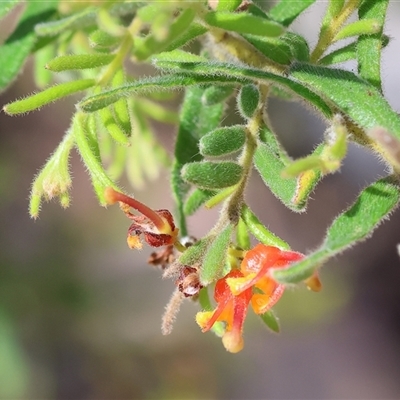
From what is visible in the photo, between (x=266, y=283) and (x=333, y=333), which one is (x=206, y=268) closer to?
(x=266, y=283)

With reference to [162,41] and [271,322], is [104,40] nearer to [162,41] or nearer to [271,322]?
[162,41]

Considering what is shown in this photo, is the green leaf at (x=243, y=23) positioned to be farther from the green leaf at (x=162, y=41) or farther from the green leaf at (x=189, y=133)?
the green leaf at (x=189, y=133)

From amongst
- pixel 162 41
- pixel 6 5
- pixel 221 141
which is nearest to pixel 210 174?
pixel 221 141

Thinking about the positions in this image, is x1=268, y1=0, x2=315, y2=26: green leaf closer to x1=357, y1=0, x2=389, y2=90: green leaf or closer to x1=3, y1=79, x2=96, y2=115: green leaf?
x1=357, y1=0, x2=389, y2=90: green leaf

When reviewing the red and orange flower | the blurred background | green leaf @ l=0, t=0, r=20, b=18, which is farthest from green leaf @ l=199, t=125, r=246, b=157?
the blurred background

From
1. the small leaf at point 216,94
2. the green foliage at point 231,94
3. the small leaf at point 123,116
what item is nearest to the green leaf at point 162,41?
the green foliage at point 231,94

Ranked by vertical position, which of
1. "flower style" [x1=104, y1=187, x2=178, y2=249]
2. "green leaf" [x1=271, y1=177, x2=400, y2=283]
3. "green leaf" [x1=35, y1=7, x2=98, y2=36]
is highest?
"green leaf" [x1=35, y1=7, x2=98, y2=36]

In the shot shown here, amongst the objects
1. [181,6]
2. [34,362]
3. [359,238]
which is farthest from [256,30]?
[34,362]
